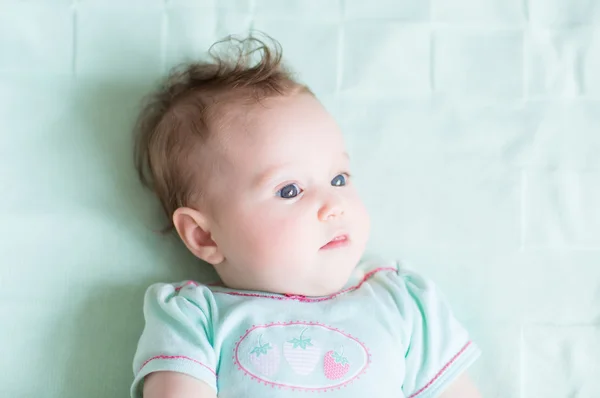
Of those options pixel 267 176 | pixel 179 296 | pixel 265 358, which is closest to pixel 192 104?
pixel 267 176

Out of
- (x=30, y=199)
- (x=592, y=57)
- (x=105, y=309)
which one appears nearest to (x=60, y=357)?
→ (x=105, y=309)

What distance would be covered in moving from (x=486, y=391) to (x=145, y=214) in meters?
0.60

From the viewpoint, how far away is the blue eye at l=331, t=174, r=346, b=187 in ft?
3.61

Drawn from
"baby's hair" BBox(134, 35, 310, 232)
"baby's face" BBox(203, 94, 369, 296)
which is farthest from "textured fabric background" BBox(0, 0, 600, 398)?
"baby's face" BBox(203, 94, 369, 296)

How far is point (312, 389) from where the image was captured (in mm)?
983

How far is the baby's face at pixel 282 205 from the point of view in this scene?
3.36 ft

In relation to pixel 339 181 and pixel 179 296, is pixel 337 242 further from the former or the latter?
pixel 179 296

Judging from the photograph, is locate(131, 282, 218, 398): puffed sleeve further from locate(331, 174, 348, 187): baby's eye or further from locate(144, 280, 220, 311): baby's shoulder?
locate(331, 174, 348, 187): baby's eye

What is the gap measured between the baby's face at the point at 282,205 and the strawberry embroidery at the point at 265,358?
0.32ft

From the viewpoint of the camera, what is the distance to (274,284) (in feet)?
3.47

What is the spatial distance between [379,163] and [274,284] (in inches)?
12.1

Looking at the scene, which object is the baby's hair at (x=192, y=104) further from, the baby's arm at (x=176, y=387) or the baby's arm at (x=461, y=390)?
the baby's arm at (x=461, y=390)

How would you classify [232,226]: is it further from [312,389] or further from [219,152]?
[312,389]

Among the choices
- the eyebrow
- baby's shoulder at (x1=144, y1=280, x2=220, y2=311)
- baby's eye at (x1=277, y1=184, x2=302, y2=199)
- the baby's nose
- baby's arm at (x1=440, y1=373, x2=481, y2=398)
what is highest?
the eyebrow
